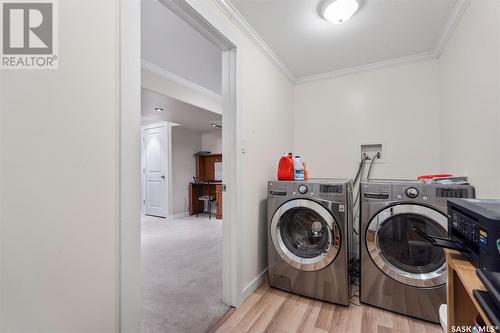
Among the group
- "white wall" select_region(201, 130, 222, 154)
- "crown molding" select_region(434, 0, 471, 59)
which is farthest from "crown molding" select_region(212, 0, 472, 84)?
"white wall" select_region(201, 130, 222, 154)

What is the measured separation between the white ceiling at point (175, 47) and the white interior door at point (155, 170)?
2.36 meters

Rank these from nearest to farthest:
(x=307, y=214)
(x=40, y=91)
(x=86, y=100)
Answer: (x=40, y=91) → (x=86, y=100) → (x=307, y=214)

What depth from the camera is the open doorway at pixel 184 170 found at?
1.67m

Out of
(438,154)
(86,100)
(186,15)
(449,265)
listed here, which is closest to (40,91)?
(86,100)

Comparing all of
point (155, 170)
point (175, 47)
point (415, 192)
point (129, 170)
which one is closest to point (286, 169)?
point (415, 192)

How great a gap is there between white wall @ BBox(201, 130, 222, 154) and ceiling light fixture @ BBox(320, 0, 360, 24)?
3.97 metres

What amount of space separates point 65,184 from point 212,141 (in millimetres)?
4817

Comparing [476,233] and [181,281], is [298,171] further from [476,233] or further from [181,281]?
[181,281]

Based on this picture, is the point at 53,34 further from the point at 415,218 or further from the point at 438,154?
the point at 438,154

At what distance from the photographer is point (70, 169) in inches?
29.7

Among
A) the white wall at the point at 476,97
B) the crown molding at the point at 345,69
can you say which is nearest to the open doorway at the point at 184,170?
the crown molding at the point at 345,69

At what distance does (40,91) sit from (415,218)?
6.91 feet

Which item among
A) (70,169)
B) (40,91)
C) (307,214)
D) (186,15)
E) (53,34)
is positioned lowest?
(307,214)

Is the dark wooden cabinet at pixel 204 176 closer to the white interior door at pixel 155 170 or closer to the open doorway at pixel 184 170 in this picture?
the open doorway at pixel 184 170
